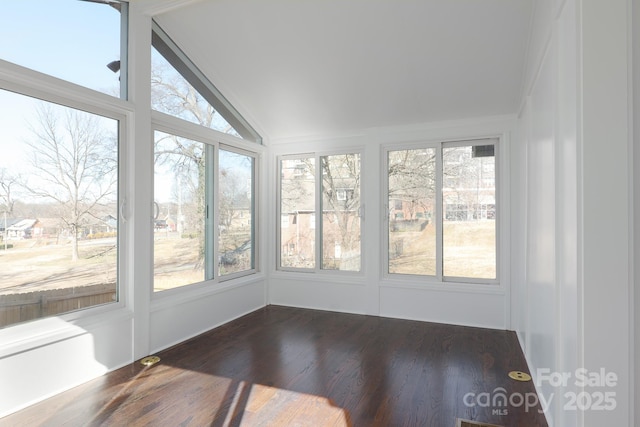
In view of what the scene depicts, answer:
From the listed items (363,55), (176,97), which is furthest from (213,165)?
(363,55)

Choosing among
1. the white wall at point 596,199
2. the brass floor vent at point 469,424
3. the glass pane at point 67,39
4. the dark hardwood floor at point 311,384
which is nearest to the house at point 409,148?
the white wall at point 596,199

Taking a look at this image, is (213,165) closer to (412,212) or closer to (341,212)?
(341,212)

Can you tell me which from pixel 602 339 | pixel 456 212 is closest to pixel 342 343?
pixel 456 212

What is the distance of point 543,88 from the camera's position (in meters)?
2.25

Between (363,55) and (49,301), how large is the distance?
322 centimetres

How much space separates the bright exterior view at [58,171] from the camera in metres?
2.32

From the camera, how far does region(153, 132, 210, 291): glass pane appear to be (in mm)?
3371

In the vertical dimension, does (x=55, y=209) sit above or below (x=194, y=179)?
below

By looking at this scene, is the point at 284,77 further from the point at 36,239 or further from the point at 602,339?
the point at 602,339

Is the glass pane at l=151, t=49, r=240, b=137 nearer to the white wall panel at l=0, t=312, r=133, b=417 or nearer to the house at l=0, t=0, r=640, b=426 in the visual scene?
the house at l=0, t=0, r=640, b=426

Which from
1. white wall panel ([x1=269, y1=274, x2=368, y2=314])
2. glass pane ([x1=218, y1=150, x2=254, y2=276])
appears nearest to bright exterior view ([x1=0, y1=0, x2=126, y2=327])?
glass pane ([x1=218, y1=150, x2=254, y2=276])

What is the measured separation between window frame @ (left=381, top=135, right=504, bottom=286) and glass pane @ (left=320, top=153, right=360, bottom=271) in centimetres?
36

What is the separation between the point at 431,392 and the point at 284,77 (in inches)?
126

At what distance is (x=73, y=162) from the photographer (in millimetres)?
2664
